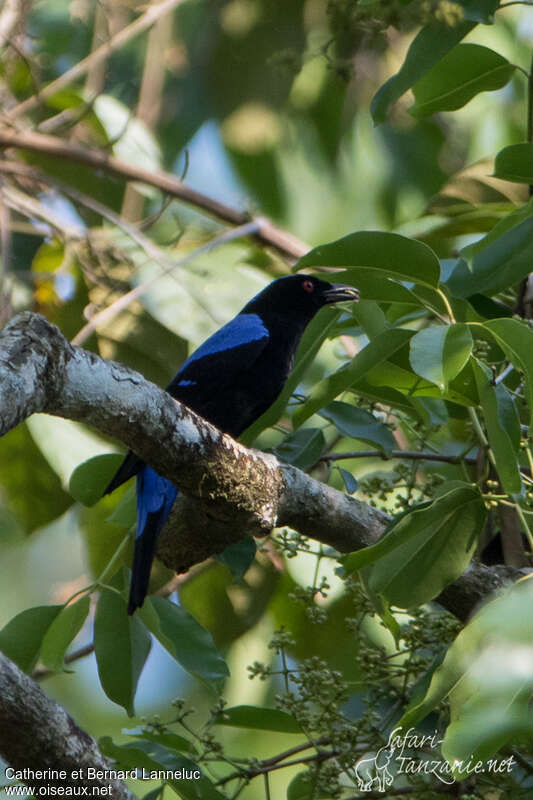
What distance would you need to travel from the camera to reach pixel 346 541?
2756 millimetres

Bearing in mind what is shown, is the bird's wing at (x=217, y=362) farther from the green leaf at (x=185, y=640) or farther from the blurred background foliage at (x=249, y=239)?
the green leaf at (x=185, y=640)

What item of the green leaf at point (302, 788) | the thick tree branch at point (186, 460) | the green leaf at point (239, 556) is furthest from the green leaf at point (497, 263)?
the green leaf at point (302, 788)

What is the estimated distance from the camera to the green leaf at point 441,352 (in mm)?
1904

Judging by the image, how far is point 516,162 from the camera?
8.21 ft

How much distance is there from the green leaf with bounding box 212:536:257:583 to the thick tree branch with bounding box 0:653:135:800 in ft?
2.76

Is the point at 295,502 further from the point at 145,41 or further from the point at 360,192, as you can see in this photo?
the point at 145,41

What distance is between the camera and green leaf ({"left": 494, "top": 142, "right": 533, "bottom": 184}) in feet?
8.14

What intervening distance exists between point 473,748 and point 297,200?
3952mm

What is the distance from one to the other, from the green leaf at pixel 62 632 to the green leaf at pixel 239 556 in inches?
18.3

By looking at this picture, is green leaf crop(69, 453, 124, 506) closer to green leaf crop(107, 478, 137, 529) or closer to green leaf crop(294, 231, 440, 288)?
green leaf crop(107, 478, 137, 529)

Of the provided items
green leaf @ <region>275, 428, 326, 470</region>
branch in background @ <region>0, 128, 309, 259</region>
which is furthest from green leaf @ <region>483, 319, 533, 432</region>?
branch in background @ <region>0, 128, 309, 259</region>

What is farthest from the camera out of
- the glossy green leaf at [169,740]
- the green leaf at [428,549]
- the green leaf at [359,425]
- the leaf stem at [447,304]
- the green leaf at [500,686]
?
the green leaf at [359,425]

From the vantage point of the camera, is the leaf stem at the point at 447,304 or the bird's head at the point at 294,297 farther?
the bird's head at the point at 294,297

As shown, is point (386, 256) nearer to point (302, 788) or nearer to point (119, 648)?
point (119, 648)
